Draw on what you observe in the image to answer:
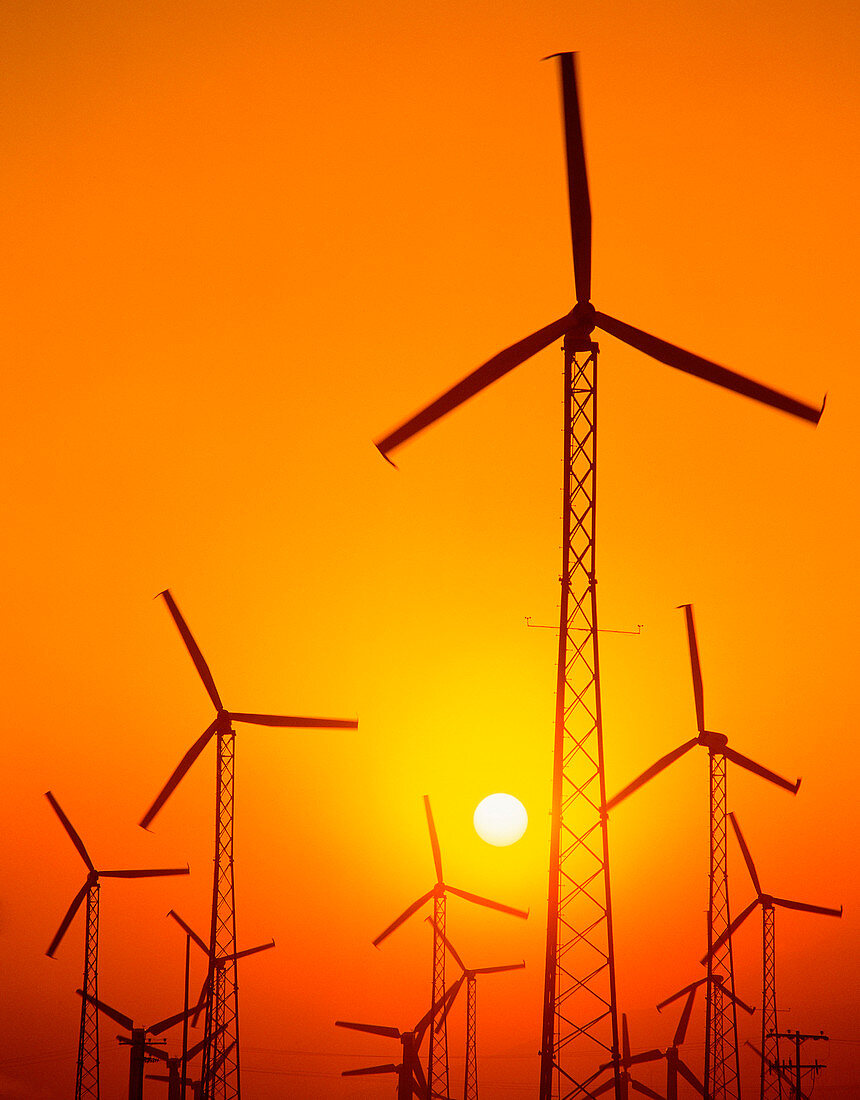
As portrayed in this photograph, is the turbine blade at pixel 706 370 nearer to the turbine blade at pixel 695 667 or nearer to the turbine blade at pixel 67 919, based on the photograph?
the turbine blade at pixel 695 667

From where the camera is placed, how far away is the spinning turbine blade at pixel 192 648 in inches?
1492

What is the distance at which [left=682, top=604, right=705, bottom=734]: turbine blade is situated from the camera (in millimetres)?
34125

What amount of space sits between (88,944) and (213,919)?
12.1 metres

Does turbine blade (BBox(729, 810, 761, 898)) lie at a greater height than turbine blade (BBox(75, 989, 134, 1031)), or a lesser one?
greater

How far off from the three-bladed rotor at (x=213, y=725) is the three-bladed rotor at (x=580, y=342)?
56.8 feet

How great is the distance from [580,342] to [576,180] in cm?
332

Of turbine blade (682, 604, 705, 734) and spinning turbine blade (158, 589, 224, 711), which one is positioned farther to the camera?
spinning turbine blade (158, 589, 224, 711)

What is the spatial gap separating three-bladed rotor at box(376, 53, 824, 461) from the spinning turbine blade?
743 inches

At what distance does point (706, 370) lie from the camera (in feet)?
68.3

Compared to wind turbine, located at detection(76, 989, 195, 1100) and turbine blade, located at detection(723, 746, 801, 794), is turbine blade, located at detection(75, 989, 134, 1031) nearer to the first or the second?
wind turbine, located at detection(76, 989, 195, 1100)

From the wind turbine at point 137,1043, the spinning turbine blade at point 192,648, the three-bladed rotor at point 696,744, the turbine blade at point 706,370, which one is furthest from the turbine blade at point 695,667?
the wind turbine at point 137,1043

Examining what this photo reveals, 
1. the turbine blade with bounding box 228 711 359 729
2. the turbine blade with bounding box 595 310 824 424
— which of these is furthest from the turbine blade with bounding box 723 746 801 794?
the turbine blade with bounding box 595 310 824 424

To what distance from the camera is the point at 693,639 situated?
34.3 meters

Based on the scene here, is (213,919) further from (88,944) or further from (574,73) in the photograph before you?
(574,73)
